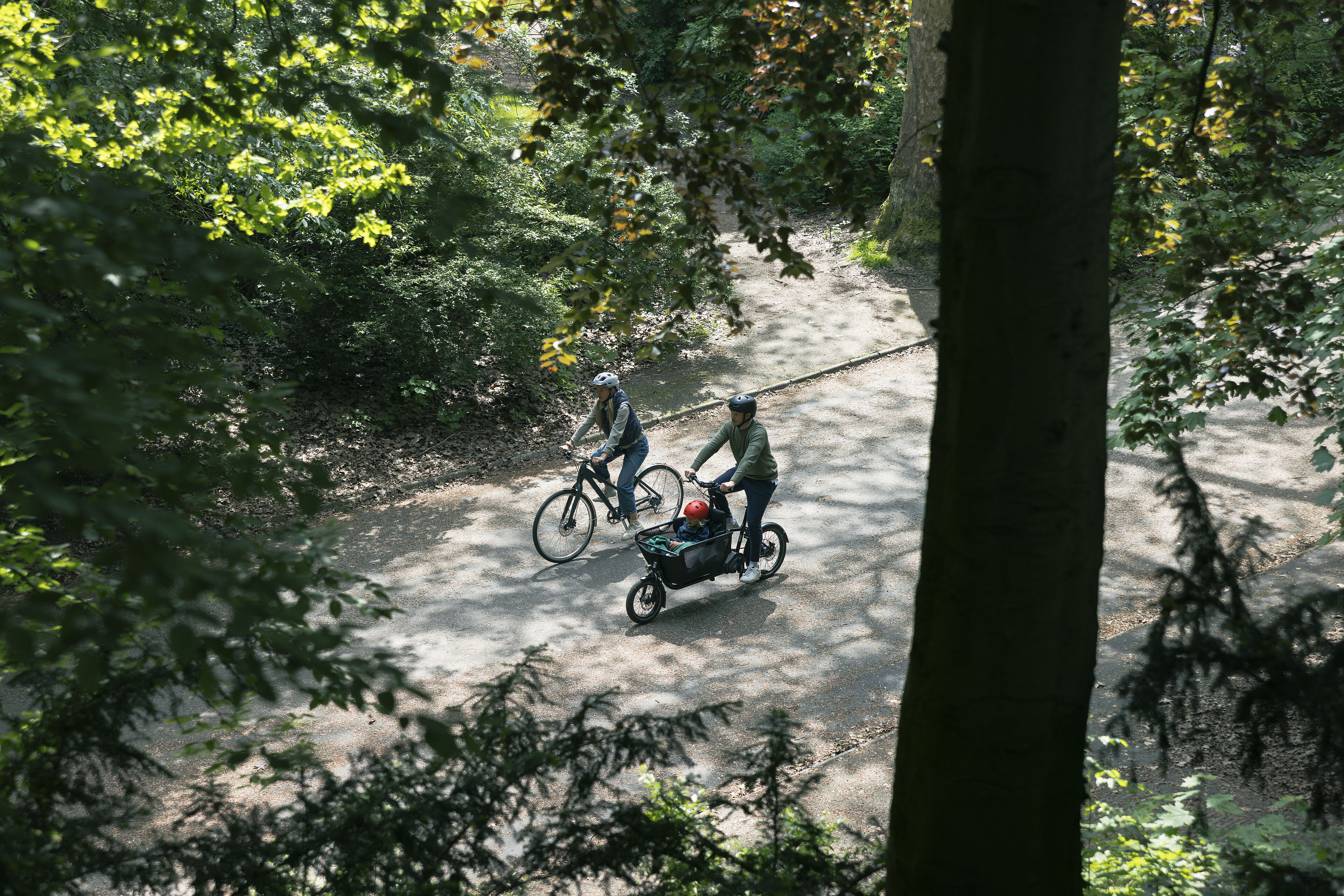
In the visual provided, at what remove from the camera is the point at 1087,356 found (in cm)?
229

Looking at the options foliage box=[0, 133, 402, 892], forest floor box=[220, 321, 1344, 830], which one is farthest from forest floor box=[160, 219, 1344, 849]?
foliage box=[0, 133, 402, 892]

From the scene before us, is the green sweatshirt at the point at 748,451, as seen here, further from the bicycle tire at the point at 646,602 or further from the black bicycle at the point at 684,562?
the bicycle tire at the point at 646,602

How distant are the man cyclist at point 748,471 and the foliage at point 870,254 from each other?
10.6 m

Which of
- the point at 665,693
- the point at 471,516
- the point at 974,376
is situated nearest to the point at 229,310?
the point at 974,376

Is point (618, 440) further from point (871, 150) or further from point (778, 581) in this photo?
point (871, 150)

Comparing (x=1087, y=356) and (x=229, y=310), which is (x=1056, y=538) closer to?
(x=1087, y=356)

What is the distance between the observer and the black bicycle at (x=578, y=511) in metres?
9.60

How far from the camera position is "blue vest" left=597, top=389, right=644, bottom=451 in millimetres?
9742

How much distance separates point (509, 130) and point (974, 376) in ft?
44.8

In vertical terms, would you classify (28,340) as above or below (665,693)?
above

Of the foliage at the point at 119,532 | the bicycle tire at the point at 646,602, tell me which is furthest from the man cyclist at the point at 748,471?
the foliage at the point at 119,532

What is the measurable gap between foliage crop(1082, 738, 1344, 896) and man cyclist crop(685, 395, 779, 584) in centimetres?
454

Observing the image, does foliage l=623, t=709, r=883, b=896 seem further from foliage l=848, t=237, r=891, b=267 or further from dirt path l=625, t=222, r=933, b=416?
foliage l=848, t=237, r=891, b=267

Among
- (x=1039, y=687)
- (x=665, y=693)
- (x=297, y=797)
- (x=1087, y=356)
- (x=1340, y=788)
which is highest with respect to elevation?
(x=1087, y=356)
